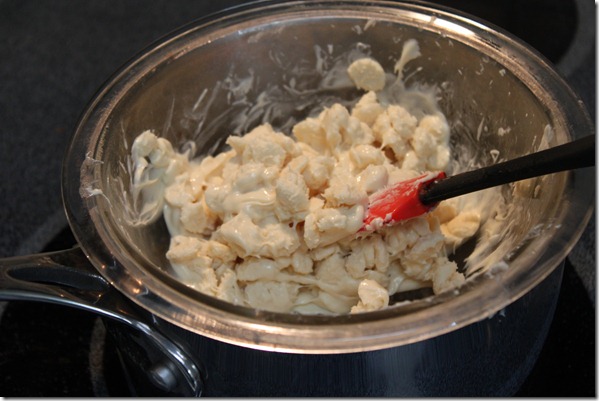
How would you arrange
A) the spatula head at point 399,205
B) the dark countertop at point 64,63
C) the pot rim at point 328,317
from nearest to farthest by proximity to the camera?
the pot rim at point 328,317
the spatula head at point 399,205
the dark countertop at point 64,63

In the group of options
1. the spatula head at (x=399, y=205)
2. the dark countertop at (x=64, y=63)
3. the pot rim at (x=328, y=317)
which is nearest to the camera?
the pot rim at (x=328, y=317)

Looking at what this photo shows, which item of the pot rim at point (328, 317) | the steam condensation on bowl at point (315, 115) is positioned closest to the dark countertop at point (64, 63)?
the steam condensation on bowl at point (315, 115)

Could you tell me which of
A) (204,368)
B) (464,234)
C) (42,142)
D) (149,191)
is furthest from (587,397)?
(42,142)

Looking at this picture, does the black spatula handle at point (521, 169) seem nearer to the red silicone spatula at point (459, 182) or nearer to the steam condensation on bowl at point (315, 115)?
the red silicone spatula at point (459, 182)

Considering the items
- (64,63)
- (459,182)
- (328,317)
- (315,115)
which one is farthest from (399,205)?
(64,63)

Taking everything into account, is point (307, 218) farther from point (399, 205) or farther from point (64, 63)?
point (64, 63)

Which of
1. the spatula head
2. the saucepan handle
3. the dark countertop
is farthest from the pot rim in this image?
the dark countertop
